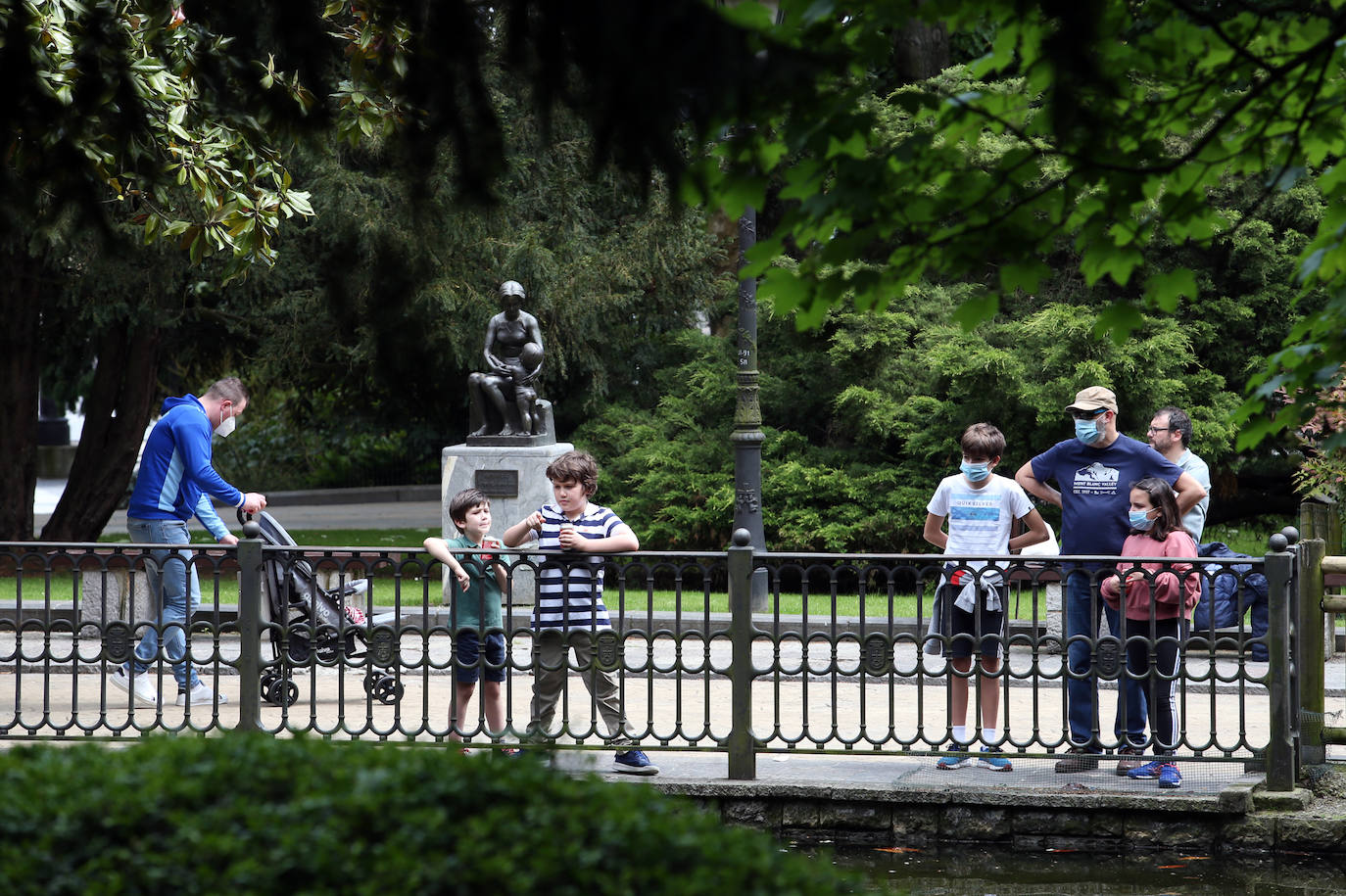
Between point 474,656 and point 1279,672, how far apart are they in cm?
371

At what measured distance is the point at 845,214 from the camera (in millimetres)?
4266

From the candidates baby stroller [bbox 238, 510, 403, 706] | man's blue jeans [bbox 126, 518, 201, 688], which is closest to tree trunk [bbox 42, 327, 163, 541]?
baby stroller [bbox 238, 510, 403, 706]

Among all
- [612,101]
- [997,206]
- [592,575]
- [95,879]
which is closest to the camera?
[95,879]

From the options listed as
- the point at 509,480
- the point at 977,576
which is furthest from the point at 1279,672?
the point at 509,480

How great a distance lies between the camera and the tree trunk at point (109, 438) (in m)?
19.7

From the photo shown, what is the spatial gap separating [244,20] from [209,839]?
2.40 metres

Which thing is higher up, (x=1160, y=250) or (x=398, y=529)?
(x=1160, y=250)

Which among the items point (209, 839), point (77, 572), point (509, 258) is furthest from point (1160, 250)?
point (209, 839)

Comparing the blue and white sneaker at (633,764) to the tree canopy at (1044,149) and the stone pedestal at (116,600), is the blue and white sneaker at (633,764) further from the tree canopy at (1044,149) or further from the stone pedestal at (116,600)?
the tree canopy at (1044,149)

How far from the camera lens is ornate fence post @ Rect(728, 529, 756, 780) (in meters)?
7.30

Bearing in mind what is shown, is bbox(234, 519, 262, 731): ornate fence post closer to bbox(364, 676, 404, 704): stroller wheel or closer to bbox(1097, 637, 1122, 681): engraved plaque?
bbox(364, 676, 404, 704): stroller wheel

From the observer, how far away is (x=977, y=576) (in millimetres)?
7355

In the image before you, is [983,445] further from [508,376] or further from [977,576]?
[508,376]

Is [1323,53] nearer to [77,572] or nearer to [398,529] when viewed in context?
[77,572]
